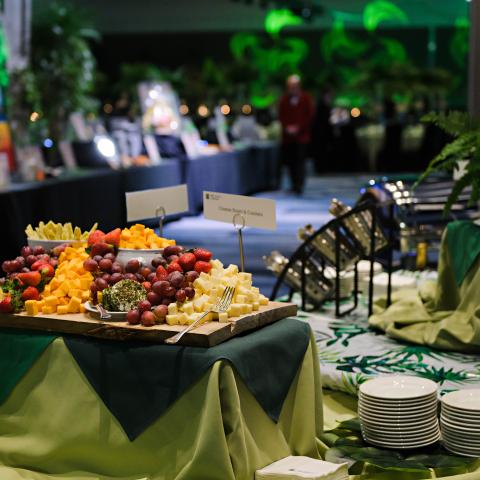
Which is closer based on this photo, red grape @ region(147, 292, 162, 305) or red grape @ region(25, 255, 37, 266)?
red grape @ region(147, 292, 162, 305)

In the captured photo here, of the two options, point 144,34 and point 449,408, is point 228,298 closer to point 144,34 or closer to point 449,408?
point 449,408

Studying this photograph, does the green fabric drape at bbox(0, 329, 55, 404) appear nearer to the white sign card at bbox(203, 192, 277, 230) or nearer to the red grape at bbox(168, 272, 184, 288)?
the red grape at bbox(168, 272, 184, 288)

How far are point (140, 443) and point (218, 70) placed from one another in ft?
46.4

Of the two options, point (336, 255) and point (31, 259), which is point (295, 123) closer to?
point (336, 255)

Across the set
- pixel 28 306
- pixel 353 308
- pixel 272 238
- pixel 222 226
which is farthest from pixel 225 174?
pixel 28 306

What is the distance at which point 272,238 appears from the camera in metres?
8.62

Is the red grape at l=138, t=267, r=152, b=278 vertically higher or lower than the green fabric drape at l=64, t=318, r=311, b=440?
higher

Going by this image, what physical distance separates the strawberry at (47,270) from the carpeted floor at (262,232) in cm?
303

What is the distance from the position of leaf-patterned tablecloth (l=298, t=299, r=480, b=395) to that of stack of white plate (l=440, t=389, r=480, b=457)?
477 mm

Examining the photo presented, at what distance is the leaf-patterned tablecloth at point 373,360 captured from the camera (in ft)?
12.8

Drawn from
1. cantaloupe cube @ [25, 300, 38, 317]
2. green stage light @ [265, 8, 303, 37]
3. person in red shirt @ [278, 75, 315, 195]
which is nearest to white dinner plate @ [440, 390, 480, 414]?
cantaloupe cube @ [25, 300, 38, 317]

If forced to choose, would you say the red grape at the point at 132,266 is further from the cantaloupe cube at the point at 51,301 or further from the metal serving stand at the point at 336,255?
the metal serving stand at the point at 336,255

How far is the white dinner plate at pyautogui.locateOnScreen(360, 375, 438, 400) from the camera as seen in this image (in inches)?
129

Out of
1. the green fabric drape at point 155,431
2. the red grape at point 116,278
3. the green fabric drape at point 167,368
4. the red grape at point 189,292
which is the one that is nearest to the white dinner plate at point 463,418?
the green fabric drape at point 155,431
